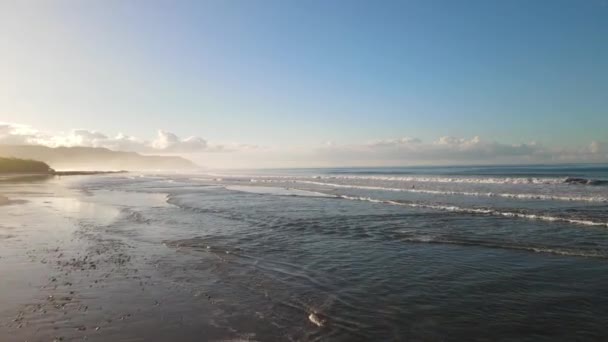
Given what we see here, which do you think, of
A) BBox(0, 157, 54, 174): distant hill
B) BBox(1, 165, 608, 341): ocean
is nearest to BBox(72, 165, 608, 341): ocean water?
BBox(1, 165, 608, 341): ocean

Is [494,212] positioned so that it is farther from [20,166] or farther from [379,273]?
[20,166]

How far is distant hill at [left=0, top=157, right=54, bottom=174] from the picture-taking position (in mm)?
95094

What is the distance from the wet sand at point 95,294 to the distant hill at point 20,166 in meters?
101

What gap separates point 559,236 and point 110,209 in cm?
2537

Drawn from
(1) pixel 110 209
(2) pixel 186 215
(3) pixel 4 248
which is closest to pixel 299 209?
(2) pixel 186 215

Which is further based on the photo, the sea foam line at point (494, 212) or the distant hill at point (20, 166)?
the distant hill at point (20, 166)

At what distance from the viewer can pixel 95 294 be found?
28.5 ft

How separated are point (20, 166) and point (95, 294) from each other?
375 ft

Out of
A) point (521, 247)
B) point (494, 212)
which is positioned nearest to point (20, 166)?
point (494, 212)

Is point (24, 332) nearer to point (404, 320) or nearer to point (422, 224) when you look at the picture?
point (404, 320)

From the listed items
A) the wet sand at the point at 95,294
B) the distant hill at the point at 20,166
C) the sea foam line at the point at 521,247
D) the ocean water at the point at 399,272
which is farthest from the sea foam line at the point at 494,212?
the distant hill at the point at 20,166

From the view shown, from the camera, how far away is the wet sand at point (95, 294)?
6.70 metres

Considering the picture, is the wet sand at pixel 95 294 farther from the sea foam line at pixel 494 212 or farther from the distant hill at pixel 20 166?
the distant hill at pixel 20 166

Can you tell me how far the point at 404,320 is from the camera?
724 cm
